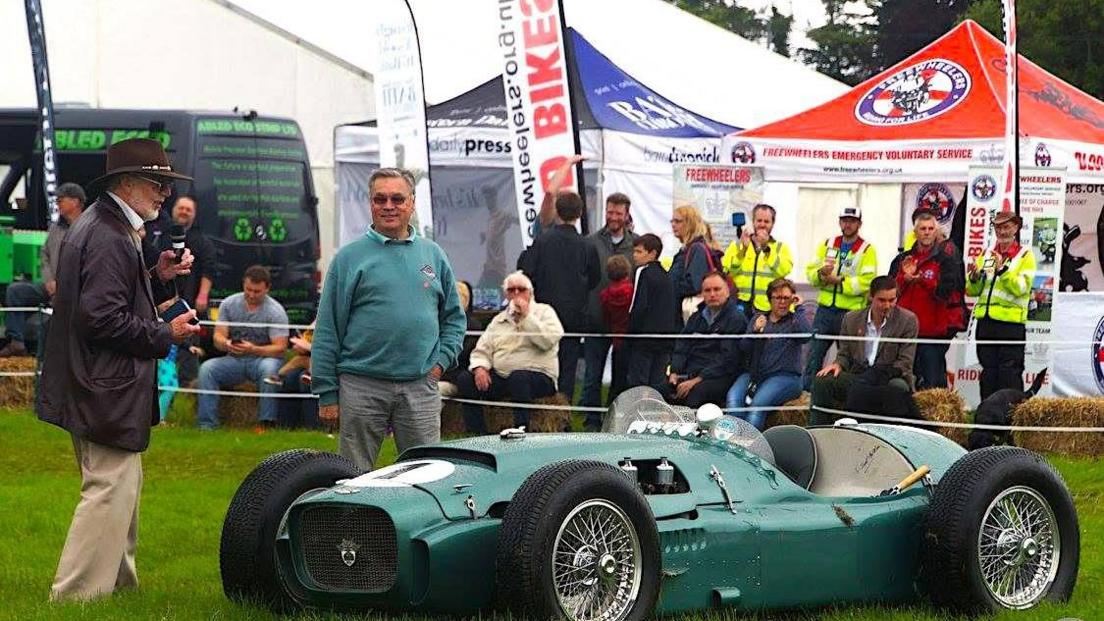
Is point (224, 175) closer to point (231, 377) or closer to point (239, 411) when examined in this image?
point (231, 377)

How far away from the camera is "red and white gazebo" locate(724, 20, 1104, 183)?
18.0 metres

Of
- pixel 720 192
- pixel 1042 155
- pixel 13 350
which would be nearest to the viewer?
pixel 13 350

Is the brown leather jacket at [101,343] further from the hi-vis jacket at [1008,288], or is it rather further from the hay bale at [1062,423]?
the hi-vis jacket at [1008,288]

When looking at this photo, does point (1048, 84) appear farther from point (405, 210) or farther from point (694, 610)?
point (694, 610)

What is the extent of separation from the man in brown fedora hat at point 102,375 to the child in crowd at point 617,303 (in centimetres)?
739

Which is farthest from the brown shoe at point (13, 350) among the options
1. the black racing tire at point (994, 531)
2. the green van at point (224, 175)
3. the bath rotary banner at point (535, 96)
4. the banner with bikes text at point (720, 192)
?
the black racing tire at point (994, 531)

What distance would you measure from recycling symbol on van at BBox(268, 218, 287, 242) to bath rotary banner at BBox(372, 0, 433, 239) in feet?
18.4

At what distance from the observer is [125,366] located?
303 inches

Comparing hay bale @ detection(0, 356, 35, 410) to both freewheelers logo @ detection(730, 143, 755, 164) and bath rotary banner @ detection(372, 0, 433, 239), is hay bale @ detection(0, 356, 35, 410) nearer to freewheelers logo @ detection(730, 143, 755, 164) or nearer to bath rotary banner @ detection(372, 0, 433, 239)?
bath rotary banner @ detection(372, 0, 433, 239)

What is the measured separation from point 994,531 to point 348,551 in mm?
2752

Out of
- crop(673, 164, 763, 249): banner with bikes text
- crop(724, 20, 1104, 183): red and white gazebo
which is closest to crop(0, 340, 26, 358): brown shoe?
crop(673, 164, 763, 249): banner with bikes text

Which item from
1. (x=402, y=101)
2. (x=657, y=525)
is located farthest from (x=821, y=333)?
(x=657, y=525)

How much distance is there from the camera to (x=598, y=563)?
675 centimetres

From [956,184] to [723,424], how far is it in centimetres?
1239
